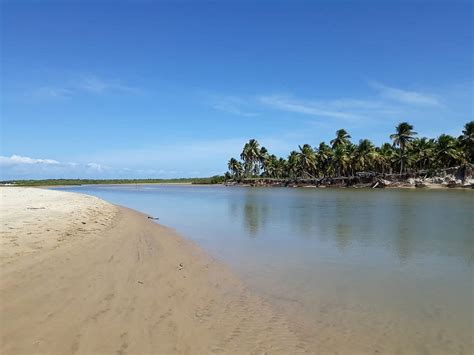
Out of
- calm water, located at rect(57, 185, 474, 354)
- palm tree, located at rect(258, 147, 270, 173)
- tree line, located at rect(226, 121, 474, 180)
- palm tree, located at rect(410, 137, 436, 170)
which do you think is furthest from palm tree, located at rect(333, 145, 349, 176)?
calm water, located at rect(57, 185, 474, 354)

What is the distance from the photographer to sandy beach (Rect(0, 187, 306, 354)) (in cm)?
542

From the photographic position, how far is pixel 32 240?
1143 cm

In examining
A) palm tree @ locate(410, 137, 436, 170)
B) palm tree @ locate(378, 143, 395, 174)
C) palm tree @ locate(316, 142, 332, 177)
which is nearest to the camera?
palm tree @ locate(410, 137, 436, 170)

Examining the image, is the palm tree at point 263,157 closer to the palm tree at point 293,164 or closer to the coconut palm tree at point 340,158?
the palm tree at point 293,164

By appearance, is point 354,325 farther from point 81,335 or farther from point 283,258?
point 283,258

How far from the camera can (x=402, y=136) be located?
300ft

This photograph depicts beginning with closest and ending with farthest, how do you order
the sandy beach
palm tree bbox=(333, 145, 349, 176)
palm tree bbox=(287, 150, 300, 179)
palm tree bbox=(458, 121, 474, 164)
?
the sandy beach, palm tree bbox=(458, 121, 474, 164), palm tree bbox=(333, 145, 349, 176), palm tree bbox=(287, 150, 300, 179)

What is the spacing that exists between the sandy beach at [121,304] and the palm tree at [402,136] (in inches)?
3650

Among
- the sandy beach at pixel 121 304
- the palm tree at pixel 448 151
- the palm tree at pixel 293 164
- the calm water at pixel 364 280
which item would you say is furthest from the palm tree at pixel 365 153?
the sandy beach at pixel 121 304

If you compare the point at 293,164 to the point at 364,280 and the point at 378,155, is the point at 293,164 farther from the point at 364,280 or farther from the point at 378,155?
the point at 364,280

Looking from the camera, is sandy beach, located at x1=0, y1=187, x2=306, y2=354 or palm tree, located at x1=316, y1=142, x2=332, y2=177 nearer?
sandy beach, located at x1=0, y1=187, x2=306, y2=354

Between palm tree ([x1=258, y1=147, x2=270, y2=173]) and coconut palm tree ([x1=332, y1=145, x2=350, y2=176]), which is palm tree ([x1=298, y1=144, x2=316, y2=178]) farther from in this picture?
palm tree ([x1=258, y1=147, x2=270, y2=173])

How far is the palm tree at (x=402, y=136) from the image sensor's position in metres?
90.8

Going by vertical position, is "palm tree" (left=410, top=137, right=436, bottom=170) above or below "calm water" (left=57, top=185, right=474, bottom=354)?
above
